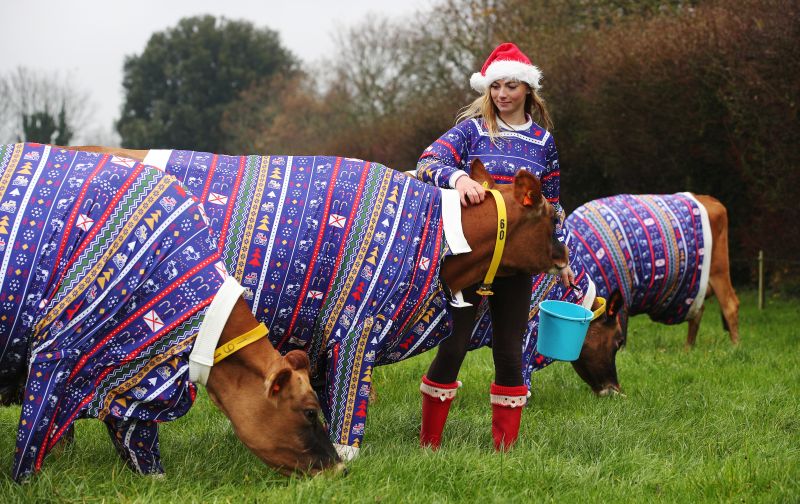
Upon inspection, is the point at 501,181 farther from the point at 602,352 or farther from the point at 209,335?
the point at 602,352

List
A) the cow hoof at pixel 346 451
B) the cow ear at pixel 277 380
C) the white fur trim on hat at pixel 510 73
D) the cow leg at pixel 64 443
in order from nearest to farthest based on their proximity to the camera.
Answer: the cow ear at pixel 277 380, the cow hoof at pixel 346 451, the cow leg at pixel 64 443, the white fur trim on hat at pixel 510 73

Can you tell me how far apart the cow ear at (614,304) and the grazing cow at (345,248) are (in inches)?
80.1

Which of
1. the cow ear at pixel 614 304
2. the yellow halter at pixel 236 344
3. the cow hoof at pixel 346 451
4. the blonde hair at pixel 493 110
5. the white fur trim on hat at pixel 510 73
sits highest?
the white fur trim on hat at pixel 510 73

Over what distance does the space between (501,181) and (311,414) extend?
5.84ft

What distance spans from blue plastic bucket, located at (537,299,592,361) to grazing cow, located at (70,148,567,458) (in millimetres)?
635

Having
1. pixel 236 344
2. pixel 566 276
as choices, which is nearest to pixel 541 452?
pixel 566 276

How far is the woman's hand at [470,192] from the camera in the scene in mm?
4539

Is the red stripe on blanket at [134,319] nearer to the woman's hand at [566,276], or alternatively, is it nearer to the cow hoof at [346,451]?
the cow hoof at [346,451]

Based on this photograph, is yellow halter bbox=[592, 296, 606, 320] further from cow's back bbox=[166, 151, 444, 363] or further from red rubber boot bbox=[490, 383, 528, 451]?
cow's back bbox=[166, 151, 444, 363]

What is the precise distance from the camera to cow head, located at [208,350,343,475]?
372 centimetres

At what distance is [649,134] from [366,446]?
9022 millimetres

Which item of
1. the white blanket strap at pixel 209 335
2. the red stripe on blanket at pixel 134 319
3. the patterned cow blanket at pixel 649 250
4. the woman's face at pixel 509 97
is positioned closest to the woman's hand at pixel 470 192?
the woman's face at pixel 509 97

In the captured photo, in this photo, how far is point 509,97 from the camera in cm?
496

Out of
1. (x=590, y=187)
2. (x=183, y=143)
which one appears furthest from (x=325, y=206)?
(x=183, y=143)
